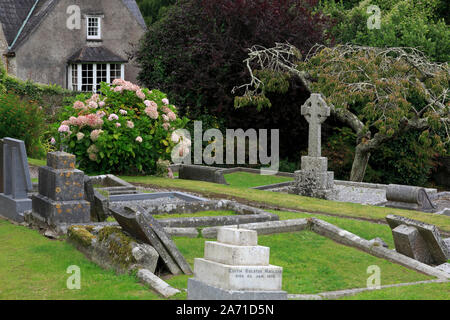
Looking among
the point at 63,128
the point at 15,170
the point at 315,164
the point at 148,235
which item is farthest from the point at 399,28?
the point at 148,235

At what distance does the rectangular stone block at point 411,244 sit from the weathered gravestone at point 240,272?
389 centimetres

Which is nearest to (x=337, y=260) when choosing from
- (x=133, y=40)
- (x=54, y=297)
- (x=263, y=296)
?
(x=263, y=296)

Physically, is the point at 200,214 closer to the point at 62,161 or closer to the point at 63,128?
the point at 62,161

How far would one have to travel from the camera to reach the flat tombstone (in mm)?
11719

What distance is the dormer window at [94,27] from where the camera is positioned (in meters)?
38.7

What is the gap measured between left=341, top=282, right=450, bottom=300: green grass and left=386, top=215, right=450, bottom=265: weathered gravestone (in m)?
Answer: 1.51

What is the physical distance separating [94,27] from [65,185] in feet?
99.0

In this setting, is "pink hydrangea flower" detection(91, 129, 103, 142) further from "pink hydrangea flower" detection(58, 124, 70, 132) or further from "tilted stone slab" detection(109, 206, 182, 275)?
"tilted stone slab" detection(109, 206, 182, 275)

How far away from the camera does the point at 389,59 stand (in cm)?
2195

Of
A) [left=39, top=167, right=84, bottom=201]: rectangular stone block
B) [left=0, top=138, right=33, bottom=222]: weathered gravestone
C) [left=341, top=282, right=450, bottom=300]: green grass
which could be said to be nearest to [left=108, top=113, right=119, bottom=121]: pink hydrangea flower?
[left=0, top=138, right=33, bottom=222]: weathered gravestone

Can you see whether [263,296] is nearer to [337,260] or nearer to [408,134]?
[337,260]

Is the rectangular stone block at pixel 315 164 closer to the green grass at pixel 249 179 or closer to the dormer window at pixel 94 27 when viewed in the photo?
the green grass at pixel 249 179

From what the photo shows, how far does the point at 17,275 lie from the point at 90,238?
4.28ft

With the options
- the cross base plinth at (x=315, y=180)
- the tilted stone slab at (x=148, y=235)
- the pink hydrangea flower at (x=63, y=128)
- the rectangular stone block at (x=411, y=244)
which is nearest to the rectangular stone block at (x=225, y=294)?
the tilted stone slab at (x=148, y=235)
